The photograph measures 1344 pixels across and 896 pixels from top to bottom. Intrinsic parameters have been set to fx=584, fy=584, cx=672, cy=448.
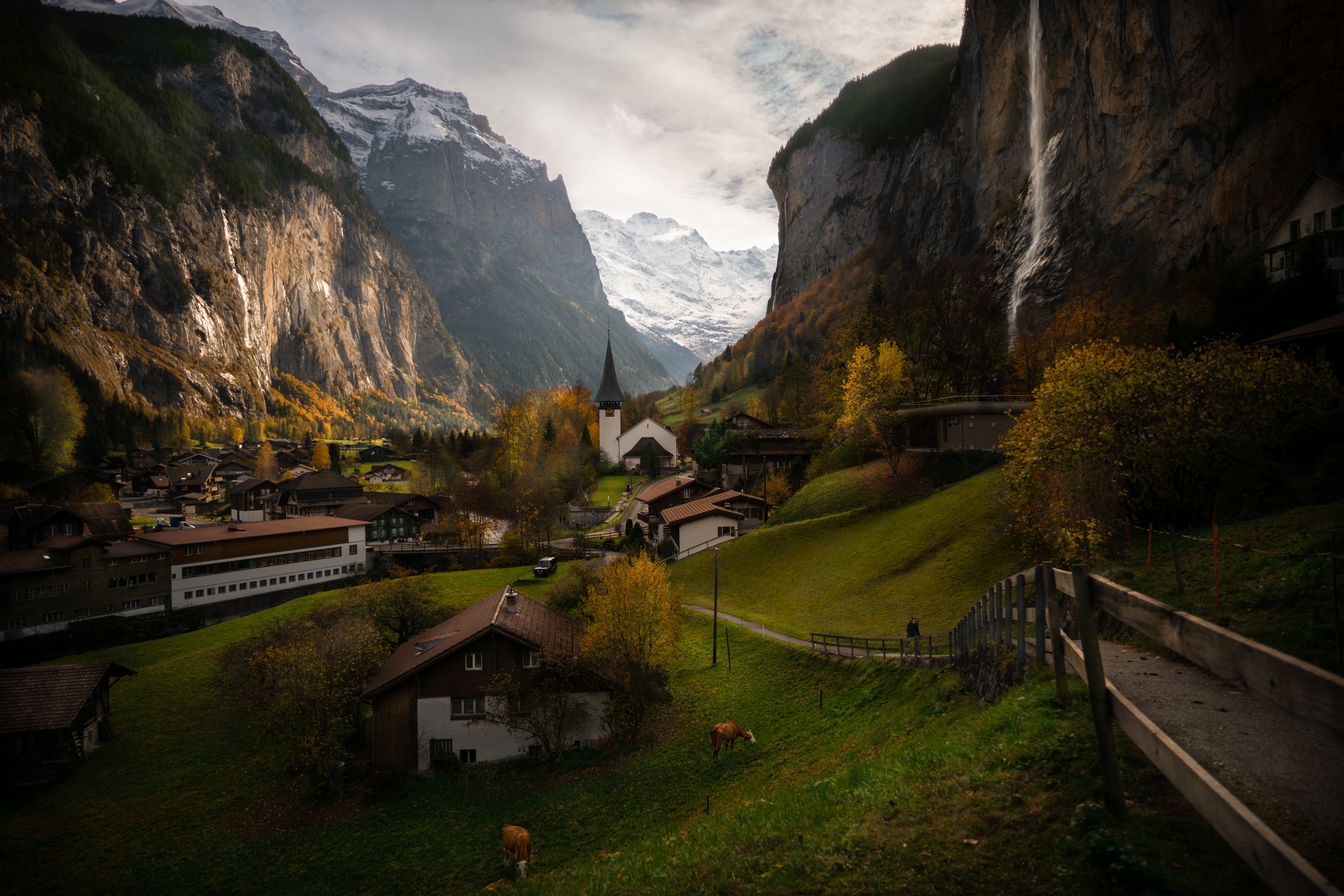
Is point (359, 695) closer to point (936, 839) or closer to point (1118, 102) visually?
point (936, 839)

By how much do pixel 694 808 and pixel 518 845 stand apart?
213 inches

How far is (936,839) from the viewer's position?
7.01m

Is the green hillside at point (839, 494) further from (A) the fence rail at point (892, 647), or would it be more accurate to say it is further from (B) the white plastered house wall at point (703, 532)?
(A) the fence rail at point (892, 647)

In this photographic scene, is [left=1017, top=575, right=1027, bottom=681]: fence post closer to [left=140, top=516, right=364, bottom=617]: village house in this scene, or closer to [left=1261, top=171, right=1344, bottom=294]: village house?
[left=1261, top=171, right=1344, bottom=294]: village house

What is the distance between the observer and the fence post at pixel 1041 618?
31.7 feet

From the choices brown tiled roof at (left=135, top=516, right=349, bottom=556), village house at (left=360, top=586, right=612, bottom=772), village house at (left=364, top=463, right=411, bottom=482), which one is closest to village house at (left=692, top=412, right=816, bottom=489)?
village house at (left=360, top=586, right=612, bottom=772)

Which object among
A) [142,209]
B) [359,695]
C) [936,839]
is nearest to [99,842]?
[359,695]

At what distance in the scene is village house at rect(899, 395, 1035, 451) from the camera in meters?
42.4

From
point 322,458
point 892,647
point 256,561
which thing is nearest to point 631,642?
point 892,647

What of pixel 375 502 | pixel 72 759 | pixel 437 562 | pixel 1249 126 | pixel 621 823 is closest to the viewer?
pixel 621 823

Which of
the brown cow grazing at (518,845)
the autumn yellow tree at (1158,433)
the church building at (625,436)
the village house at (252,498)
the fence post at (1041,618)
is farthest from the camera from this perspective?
the church building at (625,436)

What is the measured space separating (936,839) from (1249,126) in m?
65.6

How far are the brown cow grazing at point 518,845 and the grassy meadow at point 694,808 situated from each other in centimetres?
41

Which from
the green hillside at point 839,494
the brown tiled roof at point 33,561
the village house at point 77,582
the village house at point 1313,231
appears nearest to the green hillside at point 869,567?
the green hillside at point 839,494
